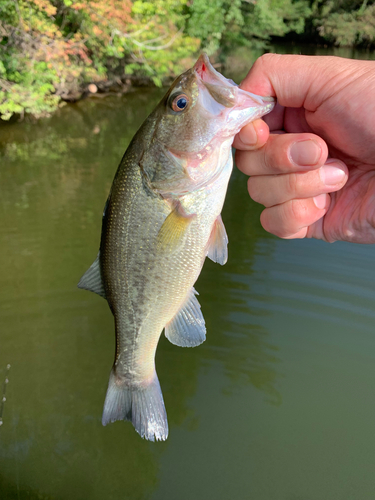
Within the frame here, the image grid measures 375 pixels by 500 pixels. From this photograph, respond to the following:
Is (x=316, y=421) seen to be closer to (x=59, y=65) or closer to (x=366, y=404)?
(x=366, y=404)

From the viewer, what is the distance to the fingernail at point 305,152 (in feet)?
6.71

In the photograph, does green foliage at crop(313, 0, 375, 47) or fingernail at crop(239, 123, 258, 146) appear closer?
fingernail at crop(239, 123, 258, 146)

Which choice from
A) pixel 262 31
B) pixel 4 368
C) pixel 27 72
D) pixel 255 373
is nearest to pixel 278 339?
pixel 255 373

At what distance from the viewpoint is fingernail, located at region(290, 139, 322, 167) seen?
6.71 ft

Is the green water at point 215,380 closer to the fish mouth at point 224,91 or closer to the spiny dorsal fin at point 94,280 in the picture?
the spiny dorsal fin at point 94,280

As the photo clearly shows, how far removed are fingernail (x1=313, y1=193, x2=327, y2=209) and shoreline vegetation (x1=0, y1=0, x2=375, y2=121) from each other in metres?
9.68

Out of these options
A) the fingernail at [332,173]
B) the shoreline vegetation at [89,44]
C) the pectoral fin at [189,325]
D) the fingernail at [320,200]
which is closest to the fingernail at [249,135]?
the fingernail at [332,173]

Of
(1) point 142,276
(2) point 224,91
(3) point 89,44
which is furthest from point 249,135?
(3) point 89,44

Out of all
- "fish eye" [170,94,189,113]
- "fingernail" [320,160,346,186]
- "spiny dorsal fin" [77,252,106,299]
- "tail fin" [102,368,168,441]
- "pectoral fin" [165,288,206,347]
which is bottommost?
"tail fin" [102,368,168,441]

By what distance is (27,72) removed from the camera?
10.6 meters

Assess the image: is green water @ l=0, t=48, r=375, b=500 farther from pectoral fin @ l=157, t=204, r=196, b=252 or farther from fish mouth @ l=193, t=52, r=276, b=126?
fish mouth @ l=193, t=52, r=276, b=126

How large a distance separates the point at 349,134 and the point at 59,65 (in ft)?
36.7

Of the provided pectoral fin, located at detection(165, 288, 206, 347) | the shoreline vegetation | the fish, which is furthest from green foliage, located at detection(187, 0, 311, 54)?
pectoral fin, located at detection(165, 288, 206, 347)

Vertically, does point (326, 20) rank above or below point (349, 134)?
above
